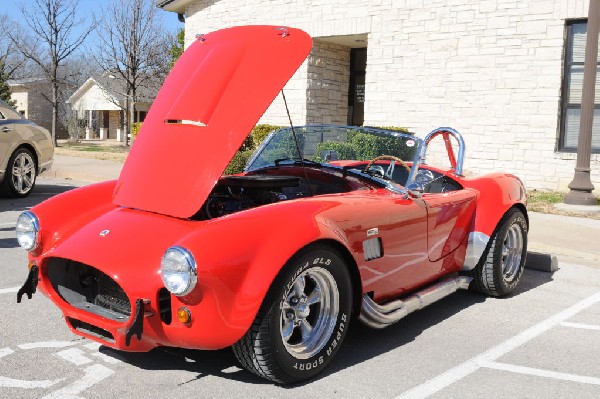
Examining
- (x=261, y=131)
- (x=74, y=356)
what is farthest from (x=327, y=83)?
(x=74, y=356)

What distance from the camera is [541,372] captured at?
142 inches

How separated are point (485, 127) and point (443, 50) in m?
1.84

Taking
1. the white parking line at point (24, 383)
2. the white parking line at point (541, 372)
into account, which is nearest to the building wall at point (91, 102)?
the white parking line at point (24, 383)

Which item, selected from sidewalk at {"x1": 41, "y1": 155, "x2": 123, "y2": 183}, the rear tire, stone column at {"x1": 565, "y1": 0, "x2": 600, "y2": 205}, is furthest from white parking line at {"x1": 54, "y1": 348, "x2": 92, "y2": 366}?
sidewalk at {"x1": 41, "y1": 155, "x2": 123, "y2": 183}

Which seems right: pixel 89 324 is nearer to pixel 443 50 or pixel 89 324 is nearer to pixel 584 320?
pixel 584 320

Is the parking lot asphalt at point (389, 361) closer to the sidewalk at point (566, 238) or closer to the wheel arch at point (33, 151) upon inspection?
the sidewalk at point (566, 238)

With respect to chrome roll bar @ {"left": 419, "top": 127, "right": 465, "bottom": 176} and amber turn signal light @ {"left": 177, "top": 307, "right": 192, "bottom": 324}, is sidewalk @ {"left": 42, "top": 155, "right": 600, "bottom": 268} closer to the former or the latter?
chrome roll bar @ {"left": 419, "top": 127, "right": 465, "bottom": 176}

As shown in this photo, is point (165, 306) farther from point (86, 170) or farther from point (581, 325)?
point (86, 170)

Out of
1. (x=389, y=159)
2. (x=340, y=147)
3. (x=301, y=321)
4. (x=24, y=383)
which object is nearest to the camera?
(x=24, y=383)

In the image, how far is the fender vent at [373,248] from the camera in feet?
11.9

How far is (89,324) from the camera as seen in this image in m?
3.28

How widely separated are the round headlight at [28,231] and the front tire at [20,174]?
6553 millimetres

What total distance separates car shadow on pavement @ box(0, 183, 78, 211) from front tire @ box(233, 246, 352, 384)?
21.3 ft

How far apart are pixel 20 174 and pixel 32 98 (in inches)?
1660
